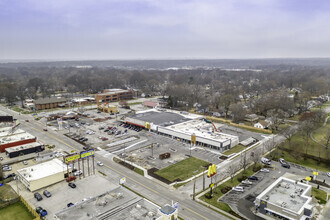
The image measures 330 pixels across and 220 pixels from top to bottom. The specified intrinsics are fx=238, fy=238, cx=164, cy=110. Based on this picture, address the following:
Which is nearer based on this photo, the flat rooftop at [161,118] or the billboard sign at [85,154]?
the billboard sign at [85,154]

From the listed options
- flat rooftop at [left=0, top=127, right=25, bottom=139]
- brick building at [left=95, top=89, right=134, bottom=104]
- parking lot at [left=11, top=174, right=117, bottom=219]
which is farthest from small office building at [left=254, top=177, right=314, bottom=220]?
brick building at [left=95, top=89, right=134, bottom=104]

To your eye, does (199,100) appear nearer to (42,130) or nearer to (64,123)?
(64,123)

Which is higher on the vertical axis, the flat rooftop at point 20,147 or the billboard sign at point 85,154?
the billboard sign at point 85,154

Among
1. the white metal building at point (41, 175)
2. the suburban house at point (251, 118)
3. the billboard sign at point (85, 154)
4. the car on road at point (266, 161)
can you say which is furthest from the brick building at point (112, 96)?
the car on road at point (266, 161)

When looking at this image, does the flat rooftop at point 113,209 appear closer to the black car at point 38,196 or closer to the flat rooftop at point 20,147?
the black car at point 38,196

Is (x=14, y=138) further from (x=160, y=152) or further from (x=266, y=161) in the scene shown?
(x=266, y=161)

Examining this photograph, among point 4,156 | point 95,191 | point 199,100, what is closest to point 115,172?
point 95,191

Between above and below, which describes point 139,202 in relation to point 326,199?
above
